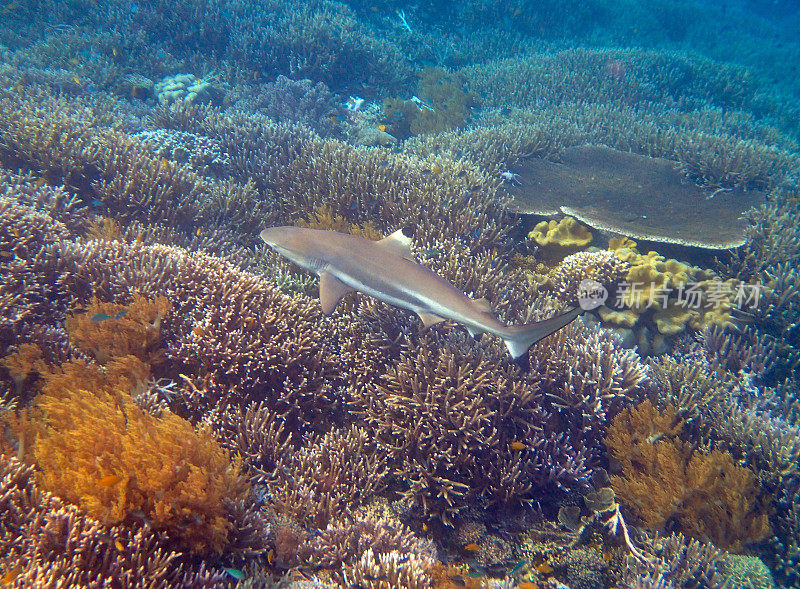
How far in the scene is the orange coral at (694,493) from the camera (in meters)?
3.90

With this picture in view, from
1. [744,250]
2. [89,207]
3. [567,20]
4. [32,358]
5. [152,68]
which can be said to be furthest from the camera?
[567,20]

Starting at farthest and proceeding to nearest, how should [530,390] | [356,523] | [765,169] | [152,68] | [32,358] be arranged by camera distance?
[152,68] < [765,169] < [530,390] < [32,358] < [356,523]

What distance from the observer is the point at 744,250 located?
6855 millimetres

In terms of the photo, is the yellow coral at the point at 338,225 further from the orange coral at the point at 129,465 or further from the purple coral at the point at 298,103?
the purple coral at the point at 298,103

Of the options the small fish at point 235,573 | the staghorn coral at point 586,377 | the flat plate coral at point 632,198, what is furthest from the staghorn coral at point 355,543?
the flat plate coral at point 632,198

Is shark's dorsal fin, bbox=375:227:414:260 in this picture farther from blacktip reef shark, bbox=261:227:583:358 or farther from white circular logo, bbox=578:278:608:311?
white circular logo, bbox=578:278:608:311

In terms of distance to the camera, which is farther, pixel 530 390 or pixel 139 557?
pixel 530 390

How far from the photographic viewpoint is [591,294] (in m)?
5.95

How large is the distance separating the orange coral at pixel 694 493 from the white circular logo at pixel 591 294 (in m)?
2.26

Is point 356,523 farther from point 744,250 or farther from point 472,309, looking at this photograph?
point 744,250

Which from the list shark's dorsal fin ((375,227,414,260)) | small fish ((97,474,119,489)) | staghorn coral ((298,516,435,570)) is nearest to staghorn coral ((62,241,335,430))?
staghorn coral ((298,516,435,570))

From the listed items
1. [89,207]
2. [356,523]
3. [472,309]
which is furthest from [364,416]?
[89,207]

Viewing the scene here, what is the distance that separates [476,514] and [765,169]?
1038cm

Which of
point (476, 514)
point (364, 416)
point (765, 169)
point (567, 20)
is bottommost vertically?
point (476, 514)
